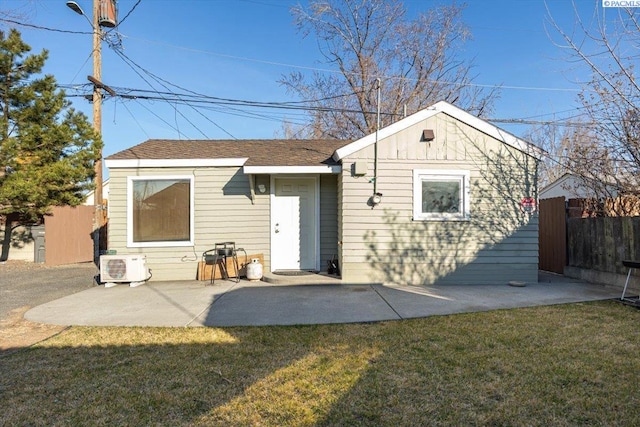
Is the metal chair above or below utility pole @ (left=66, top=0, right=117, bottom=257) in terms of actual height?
below

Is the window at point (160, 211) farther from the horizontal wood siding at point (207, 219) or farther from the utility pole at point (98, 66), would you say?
the utility pole at point (98, 66)

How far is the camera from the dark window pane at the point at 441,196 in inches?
297

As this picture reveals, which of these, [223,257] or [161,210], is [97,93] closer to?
[161,210]

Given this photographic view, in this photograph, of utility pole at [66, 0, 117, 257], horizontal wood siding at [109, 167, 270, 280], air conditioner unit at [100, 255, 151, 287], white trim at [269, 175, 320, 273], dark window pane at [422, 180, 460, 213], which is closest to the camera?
air conditioner unit at [100, 255, 151, 287]

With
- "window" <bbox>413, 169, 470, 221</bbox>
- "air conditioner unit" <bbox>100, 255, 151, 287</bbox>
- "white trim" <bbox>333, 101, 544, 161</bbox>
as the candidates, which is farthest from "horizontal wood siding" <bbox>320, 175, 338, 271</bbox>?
"air conditioner unit" <bbox>100, 255, 151, 287</bbox>

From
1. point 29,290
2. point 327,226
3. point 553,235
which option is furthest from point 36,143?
point 553,235

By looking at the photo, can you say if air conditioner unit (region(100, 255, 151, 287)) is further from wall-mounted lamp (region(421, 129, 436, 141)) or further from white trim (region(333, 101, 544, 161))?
wall-mounted lamp (region(421, 129, 436, 141))

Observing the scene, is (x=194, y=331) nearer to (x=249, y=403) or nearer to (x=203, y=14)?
(x=249, y=403)

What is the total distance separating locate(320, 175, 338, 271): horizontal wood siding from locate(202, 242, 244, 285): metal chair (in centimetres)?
194

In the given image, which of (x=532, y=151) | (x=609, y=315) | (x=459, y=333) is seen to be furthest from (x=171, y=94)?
(x=609, y=315)

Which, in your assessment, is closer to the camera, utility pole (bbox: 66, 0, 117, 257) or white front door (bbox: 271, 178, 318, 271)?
white front door (bbox: 271, 178, 318, 271)

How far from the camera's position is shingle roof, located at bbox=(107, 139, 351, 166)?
26.5 ft

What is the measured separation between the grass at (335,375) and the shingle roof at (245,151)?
4308mm

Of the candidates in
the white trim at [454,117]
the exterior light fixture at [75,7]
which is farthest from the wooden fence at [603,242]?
the exterior light fixture at [75,7]
